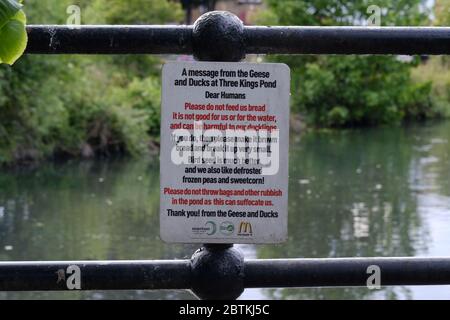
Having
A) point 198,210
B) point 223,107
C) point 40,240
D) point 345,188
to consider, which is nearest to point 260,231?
point 198,210

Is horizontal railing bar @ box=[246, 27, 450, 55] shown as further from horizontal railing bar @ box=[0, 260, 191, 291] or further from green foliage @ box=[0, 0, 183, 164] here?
green foliage @ box=[0, 0, 183, 164]

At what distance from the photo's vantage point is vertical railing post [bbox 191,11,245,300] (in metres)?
1.93

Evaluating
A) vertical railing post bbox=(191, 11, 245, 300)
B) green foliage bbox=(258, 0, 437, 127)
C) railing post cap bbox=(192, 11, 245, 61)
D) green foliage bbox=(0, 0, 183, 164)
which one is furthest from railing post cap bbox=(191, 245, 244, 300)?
green foliage bbox=(258, 0, 437, 127)

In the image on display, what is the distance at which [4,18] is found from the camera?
57.7 inches

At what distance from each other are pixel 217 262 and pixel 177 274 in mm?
85

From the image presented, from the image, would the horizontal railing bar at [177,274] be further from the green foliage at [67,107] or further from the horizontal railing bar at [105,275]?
the green foliage at [67,107]

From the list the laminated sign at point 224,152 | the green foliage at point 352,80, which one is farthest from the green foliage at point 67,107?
the laminated sign at point 224,152

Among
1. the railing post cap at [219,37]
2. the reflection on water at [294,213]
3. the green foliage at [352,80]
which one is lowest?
the reflection on water at [294,213]

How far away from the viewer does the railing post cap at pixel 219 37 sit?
1924 mm

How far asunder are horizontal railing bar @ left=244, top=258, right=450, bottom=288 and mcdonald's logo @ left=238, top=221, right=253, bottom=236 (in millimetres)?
59

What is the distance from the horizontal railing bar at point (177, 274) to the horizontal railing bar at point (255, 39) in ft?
1.39

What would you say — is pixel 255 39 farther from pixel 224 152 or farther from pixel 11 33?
pixel 11 33
